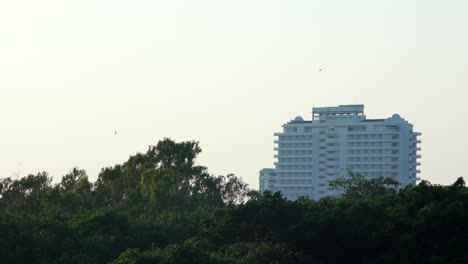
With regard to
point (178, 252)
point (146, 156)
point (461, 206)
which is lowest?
point (178, 252)

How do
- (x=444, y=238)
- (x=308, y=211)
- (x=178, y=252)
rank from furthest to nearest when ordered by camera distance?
(x=308, y=211)
(x=444, y=238)
(x=178, y=252)

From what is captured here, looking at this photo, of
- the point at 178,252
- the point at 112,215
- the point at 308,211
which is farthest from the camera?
the point at 112,215

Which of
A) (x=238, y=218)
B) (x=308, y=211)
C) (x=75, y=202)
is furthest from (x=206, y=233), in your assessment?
(x=75, y=202)

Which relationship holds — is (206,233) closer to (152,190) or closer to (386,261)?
(386,261)

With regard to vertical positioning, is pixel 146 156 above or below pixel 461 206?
above

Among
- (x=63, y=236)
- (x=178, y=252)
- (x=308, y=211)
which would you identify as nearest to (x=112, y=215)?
(x=63, y=236)

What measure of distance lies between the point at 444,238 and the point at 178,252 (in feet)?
40.9

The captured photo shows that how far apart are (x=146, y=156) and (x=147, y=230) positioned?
31.1m

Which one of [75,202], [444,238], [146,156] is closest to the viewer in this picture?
[444,238]

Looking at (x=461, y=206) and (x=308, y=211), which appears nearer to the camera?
(x=461, y=206)

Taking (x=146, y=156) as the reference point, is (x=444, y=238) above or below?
below

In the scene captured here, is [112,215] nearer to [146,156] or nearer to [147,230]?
[147,230]

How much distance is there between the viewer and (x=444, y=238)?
4838cm

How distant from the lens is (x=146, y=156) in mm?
90125
